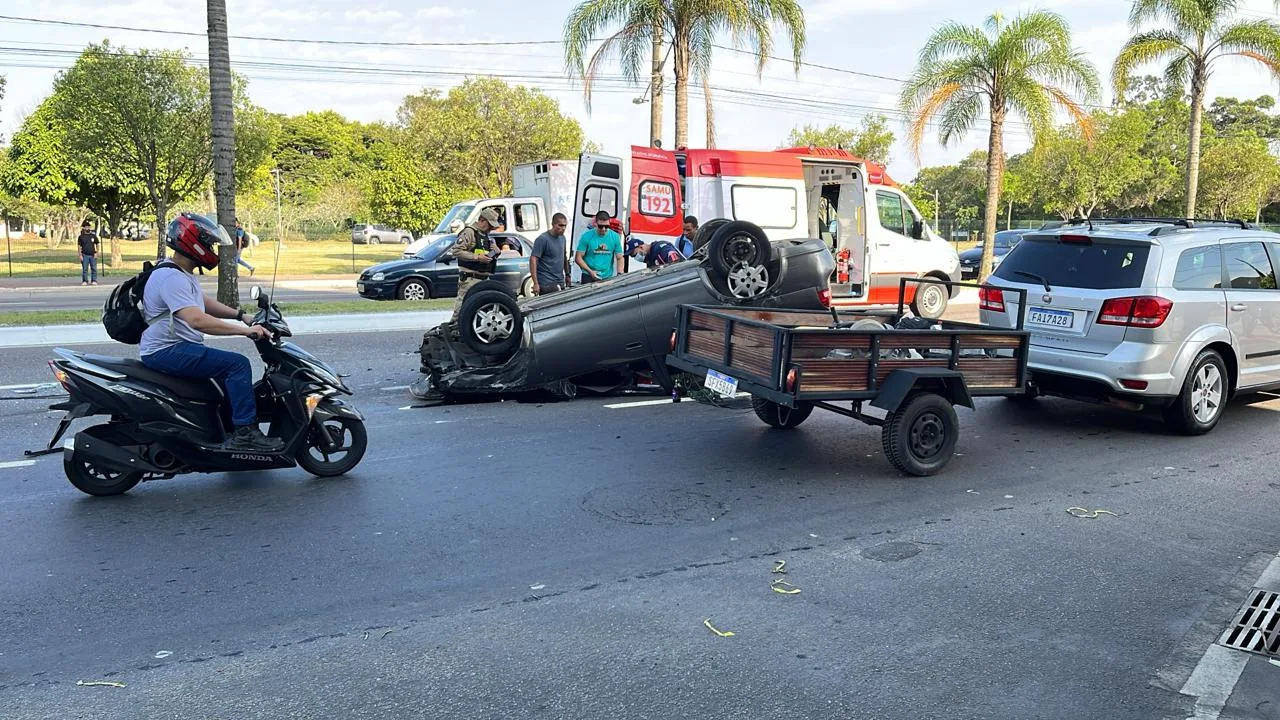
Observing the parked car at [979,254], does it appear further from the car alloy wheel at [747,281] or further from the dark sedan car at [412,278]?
the car alloy wheel at [747,281]

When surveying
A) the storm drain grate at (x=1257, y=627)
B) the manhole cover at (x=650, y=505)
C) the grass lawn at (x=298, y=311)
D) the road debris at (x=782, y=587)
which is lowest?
the storm drain grate at (x=1257, y=627)

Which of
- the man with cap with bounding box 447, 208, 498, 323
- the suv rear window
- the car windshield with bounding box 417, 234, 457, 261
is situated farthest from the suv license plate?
the car windshield with bounding box 417, 234, 457, 261

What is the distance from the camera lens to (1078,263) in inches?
328

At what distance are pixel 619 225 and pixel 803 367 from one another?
9369 millimetres

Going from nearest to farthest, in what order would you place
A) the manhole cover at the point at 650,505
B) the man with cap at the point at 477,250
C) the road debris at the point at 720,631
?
1. the road debris at the point at 720,631
2. the manhole cover at the point at 650,505
3. the man with cap at the point at 477,250

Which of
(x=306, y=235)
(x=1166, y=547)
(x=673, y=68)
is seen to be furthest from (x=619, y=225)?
(x=306, y=235)

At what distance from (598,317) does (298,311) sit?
31.7ft

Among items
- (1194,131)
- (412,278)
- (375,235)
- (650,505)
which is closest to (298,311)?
(412,278)

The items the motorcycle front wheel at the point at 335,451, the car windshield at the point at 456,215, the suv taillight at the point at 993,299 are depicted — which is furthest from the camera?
the car windshield at the point at 456,215

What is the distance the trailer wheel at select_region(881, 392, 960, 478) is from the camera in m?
6.76

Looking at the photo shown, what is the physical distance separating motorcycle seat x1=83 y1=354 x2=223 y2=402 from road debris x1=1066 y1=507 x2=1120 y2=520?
529 cm

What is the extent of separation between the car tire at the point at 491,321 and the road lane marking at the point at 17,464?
363 cm

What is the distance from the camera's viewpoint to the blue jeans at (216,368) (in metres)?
5.84

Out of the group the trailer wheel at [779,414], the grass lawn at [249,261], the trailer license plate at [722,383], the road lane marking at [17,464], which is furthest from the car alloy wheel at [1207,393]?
the grass lawn at [249,261]
